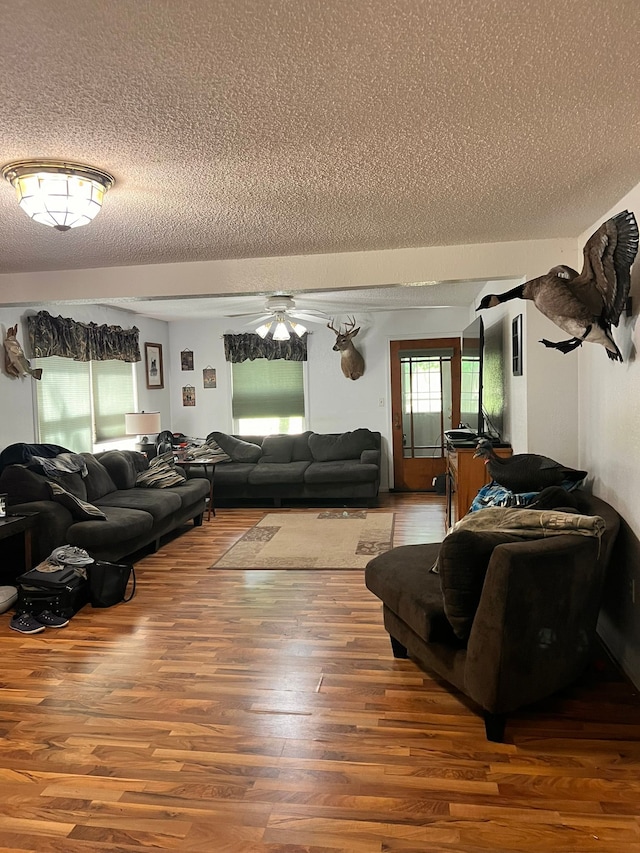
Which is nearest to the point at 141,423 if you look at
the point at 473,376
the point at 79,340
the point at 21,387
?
the point at 79,340

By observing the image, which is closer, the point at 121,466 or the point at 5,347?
the point at 5,347

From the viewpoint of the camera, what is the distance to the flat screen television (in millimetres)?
5785

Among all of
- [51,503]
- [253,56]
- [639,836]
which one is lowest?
[639,836]

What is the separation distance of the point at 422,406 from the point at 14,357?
16.1 ft

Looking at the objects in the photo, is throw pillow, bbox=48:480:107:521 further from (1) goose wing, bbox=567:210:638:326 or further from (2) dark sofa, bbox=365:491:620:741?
(1) goose wing, bbox=567:210:638:326

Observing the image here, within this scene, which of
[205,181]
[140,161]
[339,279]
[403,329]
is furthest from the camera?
[403,329]

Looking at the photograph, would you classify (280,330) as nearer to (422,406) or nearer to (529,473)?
(422,406)

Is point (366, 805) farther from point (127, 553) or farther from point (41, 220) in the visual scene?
point (127, 553)

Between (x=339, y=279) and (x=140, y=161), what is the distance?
6.29 ft

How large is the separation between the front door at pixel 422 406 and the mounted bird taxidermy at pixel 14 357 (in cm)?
450

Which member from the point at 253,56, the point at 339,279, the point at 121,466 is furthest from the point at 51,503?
the point at 253,56

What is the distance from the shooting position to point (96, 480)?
5.71 m

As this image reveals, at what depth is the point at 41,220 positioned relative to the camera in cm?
251

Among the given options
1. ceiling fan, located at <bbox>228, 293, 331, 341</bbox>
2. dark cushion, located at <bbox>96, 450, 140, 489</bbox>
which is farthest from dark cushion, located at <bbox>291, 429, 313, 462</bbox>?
dark cushion, located at <bbox>96, 450, 140, 489</bbox>
